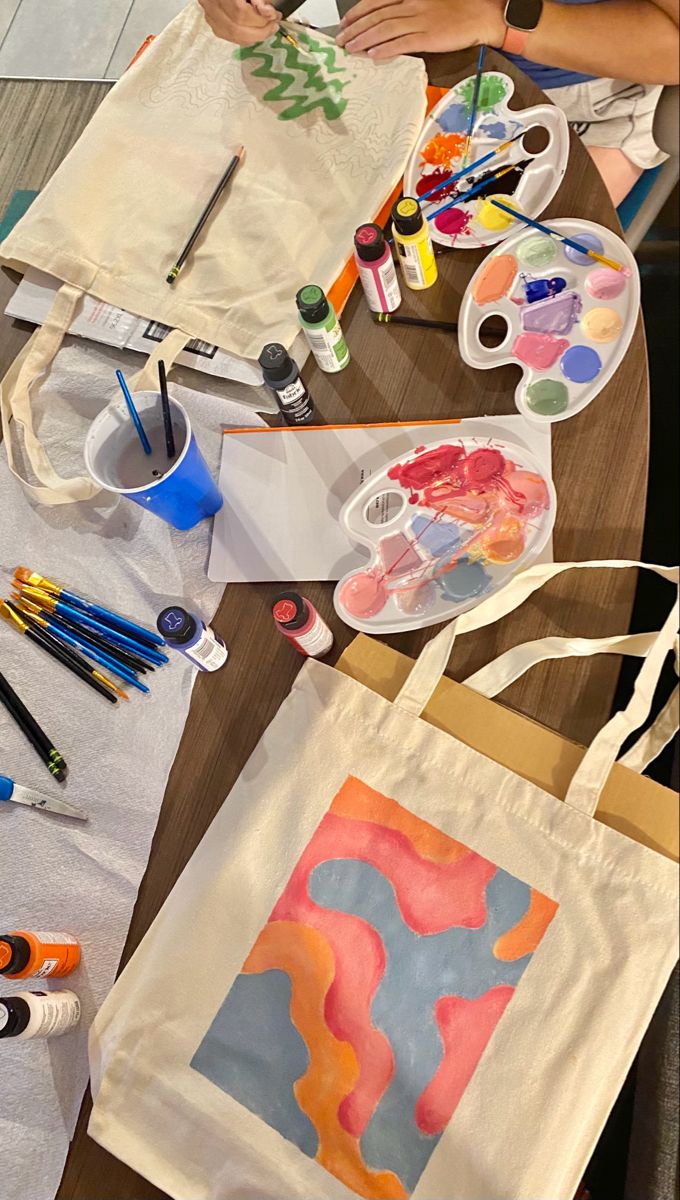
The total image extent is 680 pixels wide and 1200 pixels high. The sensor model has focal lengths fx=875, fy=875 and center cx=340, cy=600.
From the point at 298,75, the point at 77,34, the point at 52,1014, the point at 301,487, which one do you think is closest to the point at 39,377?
the point at 301,487

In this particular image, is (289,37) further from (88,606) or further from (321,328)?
(88,606)

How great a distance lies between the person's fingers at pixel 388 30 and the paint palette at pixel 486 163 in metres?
0.09

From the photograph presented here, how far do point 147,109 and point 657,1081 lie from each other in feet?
3.86

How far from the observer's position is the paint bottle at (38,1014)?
76cm

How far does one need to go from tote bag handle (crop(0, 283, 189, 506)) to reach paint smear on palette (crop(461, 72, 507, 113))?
0.43 meters

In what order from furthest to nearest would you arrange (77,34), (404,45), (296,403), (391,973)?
(77,34), (404,45), (296,403), (391,973)

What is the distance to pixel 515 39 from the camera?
100cm

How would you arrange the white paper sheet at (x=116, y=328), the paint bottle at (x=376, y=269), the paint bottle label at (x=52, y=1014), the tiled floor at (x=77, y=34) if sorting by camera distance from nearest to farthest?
the paint bottle label at (x=52, y=1014) → the paint bottle at (x=376, y=269) → the white paper sheet at (x=116, y=328) → the tiled floor at (x=77, y=34)

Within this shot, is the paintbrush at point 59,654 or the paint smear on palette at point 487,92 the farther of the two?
the paint smear on palette at point 487,92

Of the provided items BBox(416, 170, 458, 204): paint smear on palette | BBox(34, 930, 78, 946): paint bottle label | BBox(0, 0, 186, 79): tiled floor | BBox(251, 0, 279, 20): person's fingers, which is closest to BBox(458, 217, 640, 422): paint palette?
BBox(416, 170, 458, 204): paint smear on palette

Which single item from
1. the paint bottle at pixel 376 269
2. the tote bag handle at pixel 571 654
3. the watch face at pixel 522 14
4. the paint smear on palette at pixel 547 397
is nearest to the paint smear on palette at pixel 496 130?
the watch face at pixel 522 14

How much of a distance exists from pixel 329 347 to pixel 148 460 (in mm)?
220

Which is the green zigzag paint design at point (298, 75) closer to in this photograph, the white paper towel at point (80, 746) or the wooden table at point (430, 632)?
the wooden table at point (430, 632)

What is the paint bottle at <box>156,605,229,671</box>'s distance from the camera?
793 mm
